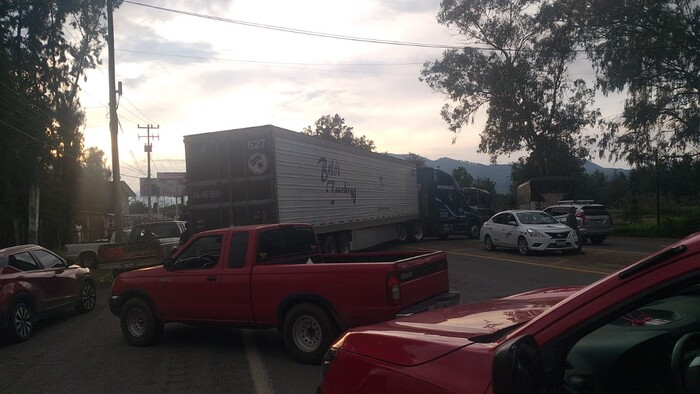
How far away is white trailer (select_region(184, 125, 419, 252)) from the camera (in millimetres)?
14695

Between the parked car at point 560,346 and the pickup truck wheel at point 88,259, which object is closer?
the parked car at point 560,346

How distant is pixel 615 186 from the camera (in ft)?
253

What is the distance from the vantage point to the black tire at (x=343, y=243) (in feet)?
64.2

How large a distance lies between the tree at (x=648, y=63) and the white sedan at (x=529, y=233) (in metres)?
14.3

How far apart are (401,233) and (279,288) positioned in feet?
68.9

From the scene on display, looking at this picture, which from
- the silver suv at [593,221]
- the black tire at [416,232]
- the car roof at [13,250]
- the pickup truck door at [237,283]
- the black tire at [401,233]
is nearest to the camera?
the pickup truck door at [237,283]

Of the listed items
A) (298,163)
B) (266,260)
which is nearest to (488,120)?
(298,163)

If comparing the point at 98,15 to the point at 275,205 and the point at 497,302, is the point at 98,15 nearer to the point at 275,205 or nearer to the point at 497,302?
the point at 275,205

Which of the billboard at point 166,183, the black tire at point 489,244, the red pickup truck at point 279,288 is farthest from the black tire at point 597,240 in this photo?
the billboard at point 166,183

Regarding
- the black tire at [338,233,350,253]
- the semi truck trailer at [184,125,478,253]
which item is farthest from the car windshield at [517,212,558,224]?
the black tire at [338,233,350,253]

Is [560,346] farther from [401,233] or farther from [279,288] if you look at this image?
[401,233]

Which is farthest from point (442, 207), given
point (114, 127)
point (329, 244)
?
point (114, 127)

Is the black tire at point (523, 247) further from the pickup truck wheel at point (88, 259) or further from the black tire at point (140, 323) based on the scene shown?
the pickup truck wheel at point (88, 259)

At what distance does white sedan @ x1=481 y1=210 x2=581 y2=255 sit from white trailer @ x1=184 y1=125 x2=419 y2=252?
543cm
